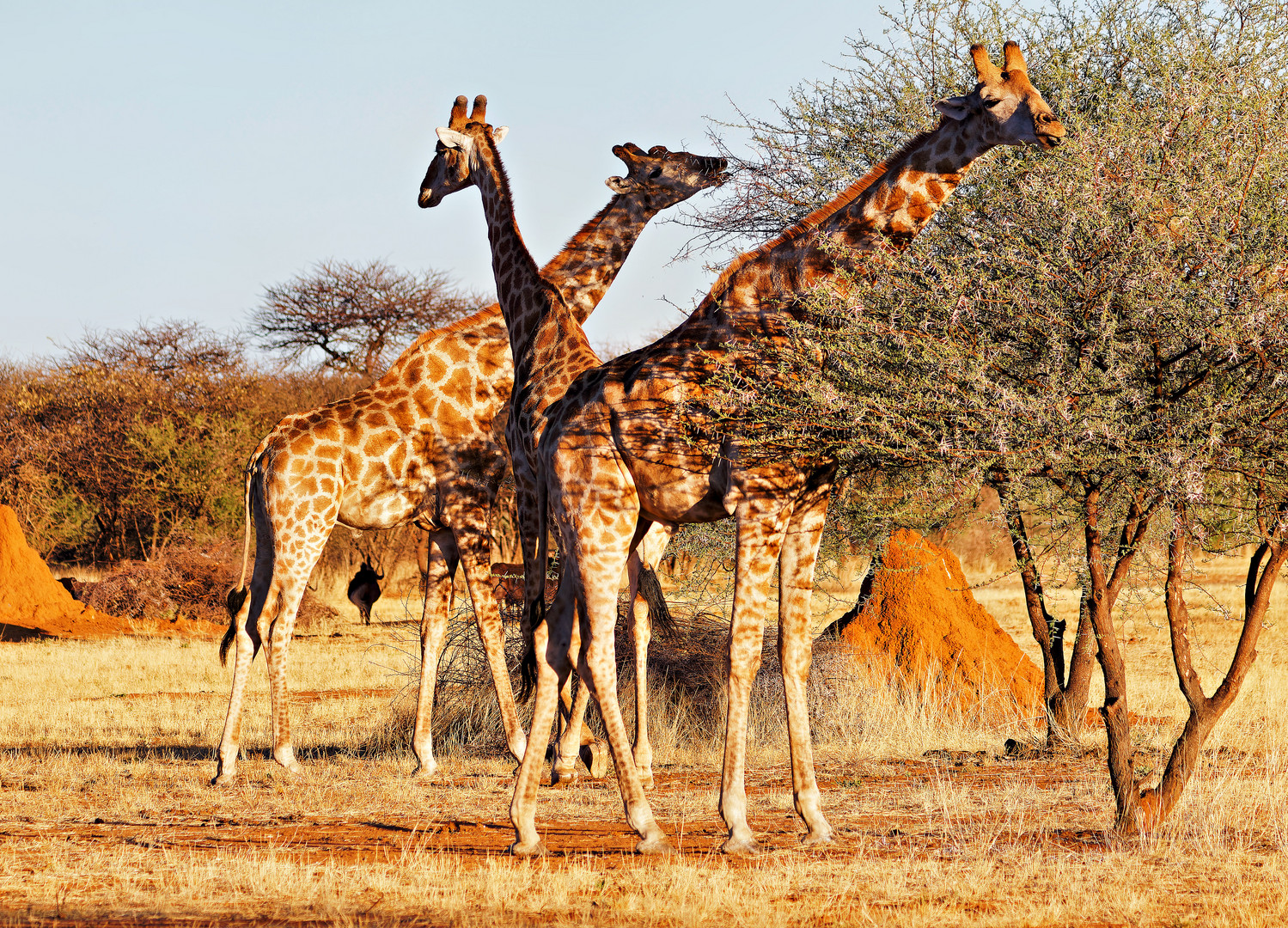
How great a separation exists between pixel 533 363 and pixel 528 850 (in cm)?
319

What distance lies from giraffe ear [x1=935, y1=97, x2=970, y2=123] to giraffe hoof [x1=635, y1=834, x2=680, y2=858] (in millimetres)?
3369

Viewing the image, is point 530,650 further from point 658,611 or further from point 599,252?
point 599,252

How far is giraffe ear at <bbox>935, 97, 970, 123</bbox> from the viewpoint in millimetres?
5543

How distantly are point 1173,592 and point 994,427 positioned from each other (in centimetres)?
158

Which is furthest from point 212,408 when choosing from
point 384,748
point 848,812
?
point 848,812

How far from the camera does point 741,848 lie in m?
5.54

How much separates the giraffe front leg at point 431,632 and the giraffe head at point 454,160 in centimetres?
259

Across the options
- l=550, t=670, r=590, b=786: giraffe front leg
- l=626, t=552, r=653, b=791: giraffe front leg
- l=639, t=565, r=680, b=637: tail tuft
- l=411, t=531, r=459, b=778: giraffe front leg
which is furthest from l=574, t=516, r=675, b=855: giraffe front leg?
l=639, t=565, r=680, b=637: tail tuft

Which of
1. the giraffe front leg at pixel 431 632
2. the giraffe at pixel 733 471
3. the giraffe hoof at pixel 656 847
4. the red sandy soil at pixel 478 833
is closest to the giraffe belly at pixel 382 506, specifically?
the giraffe front leg at pixel 431 632

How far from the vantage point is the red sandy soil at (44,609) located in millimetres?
18984

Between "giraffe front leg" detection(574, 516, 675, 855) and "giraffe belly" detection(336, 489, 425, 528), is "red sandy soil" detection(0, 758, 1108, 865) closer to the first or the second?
"giraffe front leg" detection(574, 516, 675, 855)

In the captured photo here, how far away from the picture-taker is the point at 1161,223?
17.6ft

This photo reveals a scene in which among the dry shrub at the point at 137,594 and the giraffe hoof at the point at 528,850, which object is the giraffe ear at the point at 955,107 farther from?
the dry shrub at the point at 137,594

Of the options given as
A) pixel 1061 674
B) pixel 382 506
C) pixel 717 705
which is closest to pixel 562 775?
pixel 717 705
